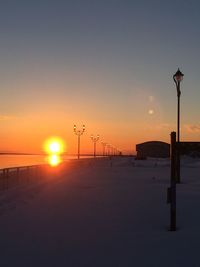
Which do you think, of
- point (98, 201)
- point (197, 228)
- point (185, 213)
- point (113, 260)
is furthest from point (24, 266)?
point (98, 201)

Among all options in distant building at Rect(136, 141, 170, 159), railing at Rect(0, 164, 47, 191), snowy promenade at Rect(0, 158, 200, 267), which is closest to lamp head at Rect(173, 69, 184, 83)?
railing at Rect(0, 164, 47, 191)

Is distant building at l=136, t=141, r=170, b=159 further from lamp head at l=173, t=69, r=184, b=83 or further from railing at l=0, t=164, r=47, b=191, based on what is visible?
→ lamp head at l=173, t=69, r=184, b=83

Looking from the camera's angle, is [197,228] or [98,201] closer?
[197,228]

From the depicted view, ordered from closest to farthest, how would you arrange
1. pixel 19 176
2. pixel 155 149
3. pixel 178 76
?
pixel 19 176, pixel 178 76, pixel 155 149

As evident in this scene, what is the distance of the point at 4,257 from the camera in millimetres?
9055

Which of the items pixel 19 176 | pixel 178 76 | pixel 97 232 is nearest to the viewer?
pixel 97 232

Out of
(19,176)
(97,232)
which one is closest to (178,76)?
(19,176)

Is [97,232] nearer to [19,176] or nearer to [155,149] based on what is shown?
[19,176]

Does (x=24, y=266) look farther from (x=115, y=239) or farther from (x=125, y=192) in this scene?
(x=125, y=192)

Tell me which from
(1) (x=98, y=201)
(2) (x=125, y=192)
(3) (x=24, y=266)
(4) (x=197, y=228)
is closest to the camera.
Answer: (3) (x=24, y=266)

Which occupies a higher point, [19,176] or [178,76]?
[178,76]

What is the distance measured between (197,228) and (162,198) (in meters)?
6.47

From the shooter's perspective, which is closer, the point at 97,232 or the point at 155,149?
the point at 97,232

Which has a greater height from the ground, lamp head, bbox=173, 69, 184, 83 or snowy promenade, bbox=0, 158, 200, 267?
lamp head, bbox=173, 69, 184, 83
